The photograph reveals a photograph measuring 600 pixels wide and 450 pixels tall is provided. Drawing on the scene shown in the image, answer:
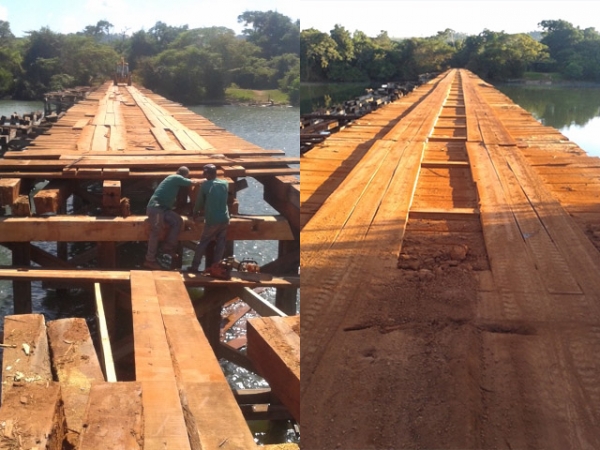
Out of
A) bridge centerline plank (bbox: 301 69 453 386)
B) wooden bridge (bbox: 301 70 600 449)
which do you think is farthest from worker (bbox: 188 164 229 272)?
bridge centerline plank (bbox: 301 69 453 386)

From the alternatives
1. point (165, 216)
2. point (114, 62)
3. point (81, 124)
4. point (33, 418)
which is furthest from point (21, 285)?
point (114, 62)

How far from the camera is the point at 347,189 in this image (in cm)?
329

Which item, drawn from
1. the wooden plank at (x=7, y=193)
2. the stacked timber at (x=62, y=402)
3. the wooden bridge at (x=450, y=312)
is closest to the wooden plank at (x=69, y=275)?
the wooden plank at (x=7, y=193)

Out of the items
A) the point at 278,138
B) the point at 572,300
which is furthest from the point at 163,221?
the point at 278,138

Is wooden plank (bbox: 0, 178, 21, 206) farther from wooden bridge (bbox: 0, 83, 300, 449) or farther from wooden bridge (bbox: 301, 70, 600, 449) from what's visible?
wooden bridge (bbox: 301, 70, 600, 449)

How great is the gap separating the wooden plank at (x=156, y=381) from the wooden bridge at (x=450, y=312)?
1.48ft

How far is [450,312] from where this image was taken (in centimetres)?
181

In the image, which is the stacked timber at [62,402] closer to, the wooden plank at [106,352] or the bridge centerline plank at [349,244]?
the wooden plank at [106,352]

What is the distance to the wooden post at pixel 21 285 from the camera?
492 centimetres

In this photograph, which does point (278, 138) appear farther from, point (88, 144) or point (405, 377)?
point (405, 377)

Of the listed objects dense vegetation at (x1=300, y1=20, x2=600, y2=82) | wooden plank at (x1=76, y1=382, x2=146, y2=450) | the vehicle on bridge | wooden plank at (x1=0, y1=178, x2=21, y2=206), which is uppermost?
dense vegetation at (x1=300, y1=20, x2=600, y2=82)

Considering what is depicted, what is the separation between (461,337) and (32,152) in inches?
195

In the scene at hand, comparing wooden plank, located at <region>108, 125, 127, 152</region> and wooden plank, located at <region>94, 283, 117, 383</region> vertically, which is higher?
wooden plank, located at <region>108, 125, 127, 152</region>

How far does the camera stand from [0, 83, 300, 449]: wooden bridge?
177 centimetres
